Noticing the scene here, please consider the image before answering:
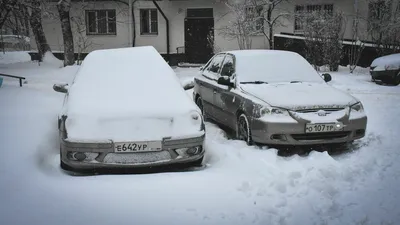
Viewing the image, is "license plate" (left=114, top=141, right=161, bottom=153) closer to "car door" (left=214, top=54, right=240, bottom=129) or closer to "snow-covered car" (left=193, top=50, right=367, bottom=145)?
"snow-covered car" (left=193, top=50, right=367, bottom=145)

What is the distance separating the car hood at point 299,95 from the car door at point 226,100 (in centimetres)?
32

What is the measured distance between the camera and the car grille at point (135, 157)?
4.20 meters

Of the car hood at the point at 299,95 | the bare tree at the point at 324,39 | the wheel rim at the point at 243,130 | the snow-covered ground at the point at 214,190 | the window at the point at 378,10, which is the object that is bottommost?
the snow-covered ground at the point at 214,190

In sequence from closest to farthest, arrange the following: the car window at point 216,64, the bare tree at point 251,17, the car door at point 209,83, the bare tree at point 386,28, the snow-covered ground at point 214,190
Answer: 1. the snow-covered ground at point 214,190
2. the car door at point 209,83
3. the car window at point 216,64
4. the bare tree at point 386,28
5. the bare tree at point 251,17

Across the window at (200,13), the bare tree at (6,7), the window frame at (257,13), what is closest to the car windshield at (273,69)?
the bare tree at (6,7)

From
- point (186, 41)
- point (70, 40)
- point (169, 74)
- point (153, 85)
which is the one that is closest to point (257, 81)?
point (169, 74)

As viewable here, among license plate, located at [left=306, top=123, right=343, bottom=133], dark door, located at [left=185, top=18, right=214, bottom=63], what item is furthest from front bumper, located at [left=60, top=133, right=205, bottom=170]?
dark door, located at [left=185, top=18, right=214, bottom=63]

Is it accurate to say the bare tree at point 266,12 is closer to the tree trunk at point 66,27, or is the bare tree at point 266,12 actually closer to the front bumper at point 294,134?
the tree trunk at point 66,27

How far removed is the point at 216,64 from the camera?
761cm

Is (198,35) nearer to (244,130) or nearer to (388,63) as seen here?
(388,63)

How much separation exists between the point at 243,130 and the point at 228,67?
1465mm

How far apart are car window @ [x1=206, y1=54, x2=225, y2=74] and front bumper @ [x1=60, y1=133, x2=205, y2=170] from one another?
329 centimetres

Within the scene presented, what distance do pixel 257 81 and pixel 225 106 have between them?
69 centimetres

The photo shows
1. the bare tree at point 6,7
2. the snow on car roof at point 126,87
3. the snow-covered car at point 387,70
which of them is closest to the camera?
the snow on car roof at point 126,87
